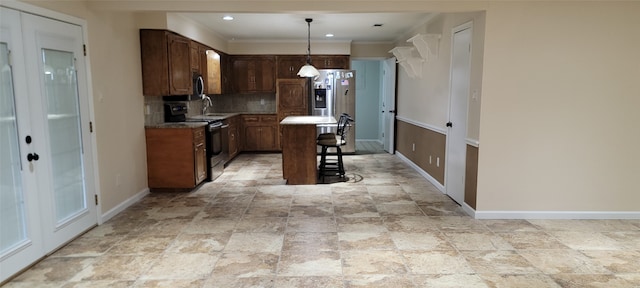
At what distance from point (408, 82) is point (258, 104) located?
345cm

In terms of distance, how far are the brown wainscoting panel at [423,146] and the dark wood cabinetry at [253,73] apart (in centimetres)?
289

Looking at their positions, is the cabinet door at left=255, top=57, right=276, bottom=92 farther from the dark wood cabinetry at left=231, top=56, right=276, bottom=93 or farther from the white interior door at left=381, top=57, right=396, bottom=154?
the white interior door at left=381, top=57, right=396, bottom=154

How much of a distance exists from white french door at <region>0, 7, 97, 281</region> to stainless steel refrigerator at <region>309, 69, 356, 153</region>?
4917 millimetres

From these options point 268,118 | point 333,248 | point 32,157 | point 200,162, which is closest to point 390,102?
point 268,118

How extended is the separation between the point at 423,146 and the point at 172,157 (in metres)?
3.70

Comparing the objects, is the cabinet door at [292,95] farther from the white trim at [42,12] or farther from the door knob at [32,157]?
the door knob at [32,157]

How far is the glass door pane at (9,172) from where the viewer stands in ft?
8.99

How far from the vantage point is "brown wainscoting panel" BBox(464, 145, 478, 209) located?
13.4 feet

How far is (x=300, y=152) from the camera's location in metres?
5.52

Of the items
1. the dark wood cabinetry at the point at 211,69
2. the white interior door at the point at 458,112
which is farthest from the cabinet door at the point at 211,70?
the white interior door at the point at 458,112

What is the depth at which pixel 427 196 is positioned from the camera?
16.2 feet

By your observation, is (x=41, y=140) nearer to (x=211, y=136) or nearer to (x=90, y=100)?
(x=90, y=100)

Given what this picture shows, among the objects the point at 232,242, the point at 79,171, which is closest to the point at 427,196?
the point at 232,242

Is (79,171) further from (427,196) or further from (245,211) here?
(427,196)
